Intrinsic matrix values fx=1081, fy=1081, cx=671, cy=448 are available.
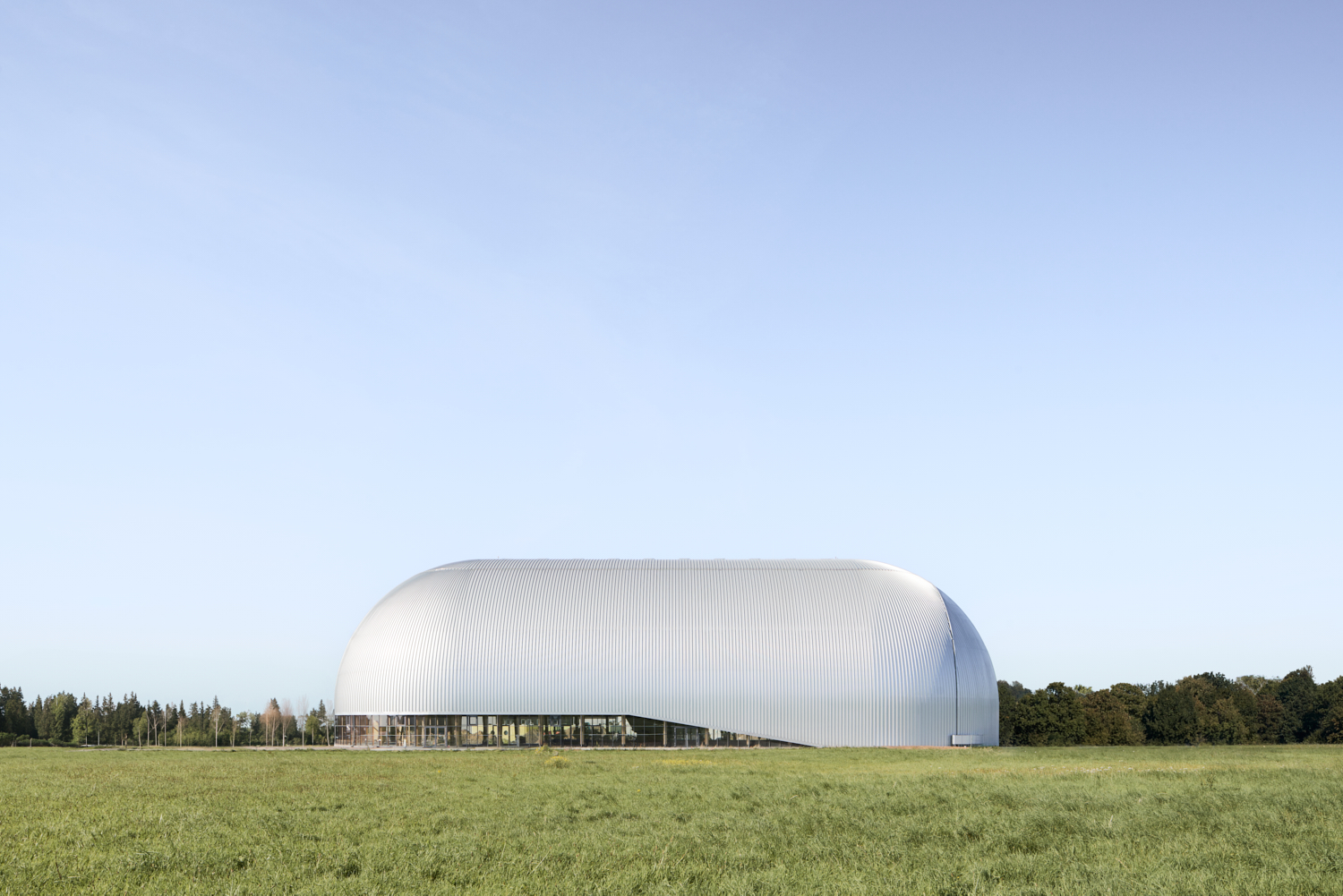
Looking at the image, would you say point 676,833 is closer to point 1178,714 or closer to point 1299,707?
point 1178,714

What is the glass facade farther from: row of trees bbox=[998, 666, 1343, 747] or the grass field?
the grass field

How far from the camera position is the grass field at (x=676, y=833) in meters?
15.7

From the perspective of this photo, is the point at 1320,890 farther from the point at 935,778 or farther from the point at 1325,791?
the point at 935,778

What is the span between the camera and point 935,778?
35.1 m

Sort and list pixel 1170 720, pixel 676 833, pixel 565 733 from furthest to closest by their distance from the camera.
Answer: pixel 1170 720 < pixel 565 733 < pixel 676 833

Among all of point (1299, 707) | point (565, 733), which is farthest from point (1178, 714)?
point (565, 733)

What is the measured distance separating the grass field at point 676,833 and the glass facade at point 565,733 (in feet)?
125

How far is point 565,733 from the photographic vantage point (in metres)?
75.9

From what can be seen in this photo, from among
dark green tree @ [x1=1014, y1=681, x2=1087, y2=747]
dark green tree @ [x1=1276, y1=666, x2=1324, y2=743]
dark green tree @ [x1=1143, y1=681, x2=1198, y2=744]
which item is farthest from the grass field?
dark green tree @ [x1=1276, y1=666, x2=1324, y2=743]

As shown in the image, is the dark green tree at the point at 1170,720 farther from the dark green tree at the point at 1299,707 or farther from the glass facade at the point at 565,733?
the glass facade at the point at 565,733

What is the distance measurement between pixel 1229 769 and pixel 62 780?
4133cm

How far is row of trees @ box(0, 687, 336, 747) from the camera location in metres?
100

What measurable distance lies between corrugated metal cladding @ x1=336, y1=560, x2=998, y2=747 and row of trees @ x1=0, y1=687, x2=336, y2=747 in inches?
772

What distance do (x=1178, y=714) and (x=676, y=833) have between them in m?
96.7
